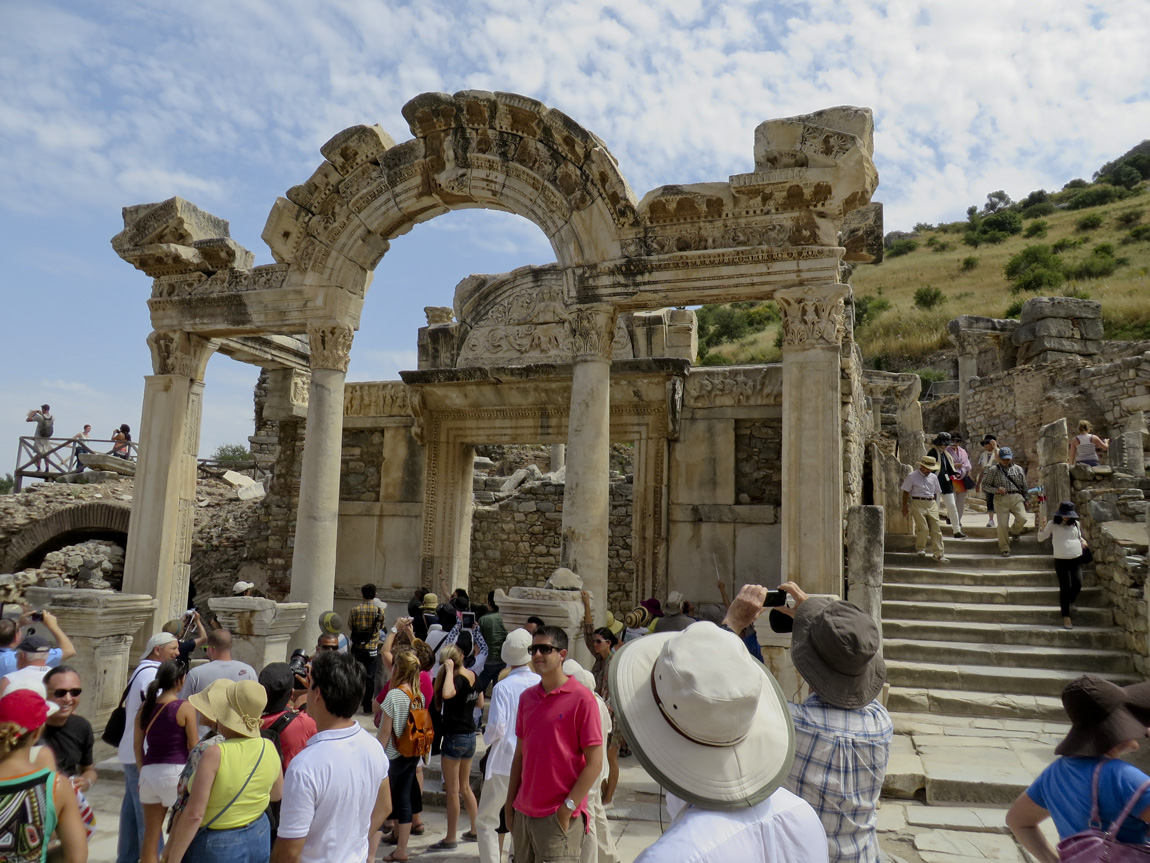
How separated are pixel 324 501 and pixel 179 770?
5182 millimetres

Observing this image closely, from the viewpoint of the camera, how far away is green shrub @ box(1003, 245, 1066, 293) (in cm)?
4148

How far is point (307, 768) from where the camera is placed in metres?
3.21

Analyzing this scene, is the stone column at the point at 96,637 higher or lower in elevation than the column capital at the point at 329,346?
lower

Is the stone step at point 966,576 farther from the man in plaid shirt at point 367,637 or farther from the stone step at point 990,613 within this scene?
the man in plaid shirt at point 367,637

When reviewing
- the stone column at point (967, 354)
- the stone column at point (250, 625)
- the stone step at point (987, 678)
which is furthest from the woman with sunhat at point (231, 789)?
the stone column at point (967, 354)

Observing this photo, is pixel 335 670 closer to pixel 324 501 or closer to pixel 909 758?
pixel 909 758

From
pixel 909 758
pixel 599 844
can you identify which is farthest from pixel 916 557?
pixel 599 844

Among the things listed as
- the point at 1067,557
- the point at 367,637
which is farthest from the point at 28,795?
the point at 1067,557

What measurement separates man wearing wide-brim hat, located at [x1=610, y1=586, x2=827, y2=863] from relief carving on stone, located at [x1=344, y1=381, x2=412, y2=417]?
1046 cm

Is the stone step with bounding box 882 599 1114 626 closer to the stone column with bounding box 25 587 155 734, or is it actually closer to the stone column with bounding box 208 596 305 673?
the stone column with bounding box 208 596 305 673

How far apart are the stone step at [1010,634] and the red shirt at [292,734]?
6.73 m

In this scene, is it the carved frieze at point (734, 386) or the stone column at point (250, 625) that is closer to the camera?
the stone column at point (250, 625)

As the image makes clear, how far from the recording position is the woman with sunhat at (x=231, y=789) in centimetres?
313

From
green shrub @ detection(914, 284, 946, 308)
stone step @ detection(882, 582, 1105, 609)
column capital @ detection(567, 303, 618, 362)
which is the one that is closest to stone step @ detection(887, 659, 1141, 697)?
stone step @ detection(882, 582, 1105, 609)
